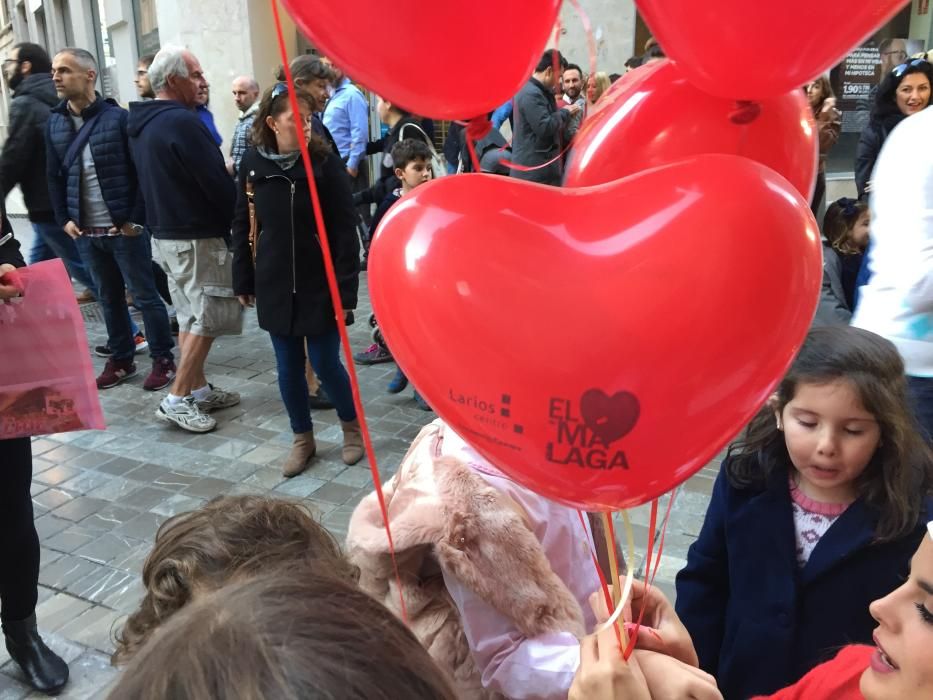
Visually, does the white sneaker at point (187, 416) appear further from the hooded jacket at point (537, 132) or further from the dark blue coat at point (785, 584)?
the dark blue coat at point (785, 584)

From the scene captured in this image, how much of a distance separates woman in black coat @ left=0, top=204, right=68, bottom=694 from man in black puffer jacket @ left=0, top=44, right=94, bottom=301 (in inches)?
119

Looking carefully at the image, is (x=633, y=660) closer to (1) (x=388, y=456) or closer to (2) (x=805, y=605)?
(2) (x=805, y=605)

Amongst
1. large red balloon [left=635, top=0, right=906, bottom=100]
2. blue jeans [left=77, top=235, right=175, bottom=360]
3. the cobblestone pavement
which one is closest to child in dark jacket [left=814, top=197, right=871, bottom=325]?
the cobblestone pavement

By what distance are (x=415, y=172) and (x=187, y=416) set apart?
1868mm

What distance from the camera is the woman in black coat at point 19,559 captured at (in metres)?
2.13

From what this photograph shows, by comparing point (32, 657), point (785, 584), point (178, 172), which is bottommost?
point (32, 657)

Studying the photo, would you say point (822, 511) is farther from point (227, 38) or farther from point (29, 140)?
point (227, 38)

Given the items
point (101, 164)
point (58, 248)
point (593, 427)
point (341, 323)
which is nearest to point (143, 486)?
point (101, 164)

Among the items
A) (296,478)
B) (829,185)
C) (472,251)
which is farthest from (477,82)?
(829,185)

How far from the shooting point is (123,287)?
474cm

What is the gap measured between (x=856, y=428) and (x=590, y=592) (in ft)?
2.05

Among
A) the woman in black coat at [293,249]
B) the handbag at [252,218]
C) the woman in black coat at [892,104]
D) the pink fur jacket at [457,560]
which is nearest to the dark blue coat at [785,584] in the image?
the pink fur jacket at [457,560]

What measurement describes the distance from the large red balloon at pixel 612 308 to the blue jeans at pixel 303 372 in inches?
103

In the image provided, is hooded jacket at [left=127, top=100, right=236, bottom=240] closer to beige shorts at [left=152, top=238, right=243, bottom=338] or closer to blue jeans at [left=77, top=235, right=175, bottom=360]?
beige shorts at [left=152, top=238, right=243, bottom=338]
